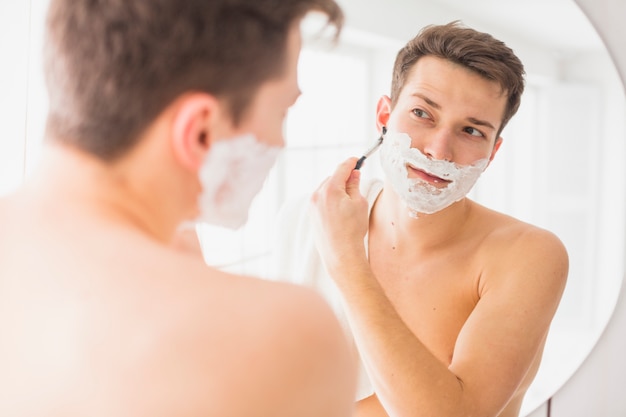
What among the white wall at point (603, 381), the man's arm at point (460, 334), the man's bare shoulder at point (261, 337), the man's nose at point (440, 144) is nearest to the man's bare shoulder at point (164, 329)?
the man's bare shoulder at point (261, 337)

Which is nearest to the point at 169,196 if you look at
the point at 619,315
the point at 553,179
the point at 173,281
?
the point at 173,281

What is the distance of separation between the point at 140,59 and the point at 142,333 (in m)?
0.17

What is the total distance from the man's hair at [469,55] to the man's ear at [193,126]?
0.48 metres

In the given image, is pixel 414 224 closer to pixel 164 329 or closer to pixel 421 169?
pixel 421 169

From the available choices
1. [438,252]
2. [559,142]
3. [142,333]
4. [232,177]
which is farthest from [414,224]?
[142,333]

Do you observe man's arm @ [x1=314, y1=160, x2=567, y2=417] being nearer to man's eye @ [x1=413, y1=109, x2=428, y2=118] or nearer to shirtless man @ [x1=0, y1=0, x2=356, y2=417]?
man's eye @ [x1=413, y1=109, x2=428, y2=118]

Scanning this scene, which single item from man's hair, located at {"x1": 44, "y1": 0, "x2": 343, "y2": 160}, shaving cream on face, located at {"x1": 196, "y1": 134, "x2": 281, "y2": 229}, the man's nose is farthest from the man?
man's hair, located at {"x1": 44, "y1": 0, "x2": 343, "y2": 160}

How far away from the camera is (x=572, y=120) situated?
1.13 m

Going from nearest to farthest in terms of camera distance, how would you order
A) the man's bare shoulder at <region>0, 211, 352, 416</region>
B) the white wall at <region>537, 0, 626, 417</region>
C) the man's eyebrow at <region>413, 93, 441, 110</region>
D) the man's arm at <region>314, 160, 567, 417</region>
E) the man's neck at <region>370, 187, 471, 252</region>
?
1. the man's bare shoulder at <region>0, 211, 352, 416</region>
2. the man's arm at <region>314, 160, 567, 417</region>
3. the man's eyebrow at <region>413, 93, 441, 110</region>
4. the man's neck at <region>370, 187, 471, 252</region>
5. the white wall at <region>537, 0, 626, 417</region>

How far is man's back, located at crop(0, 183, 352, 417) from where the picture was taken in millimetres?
426

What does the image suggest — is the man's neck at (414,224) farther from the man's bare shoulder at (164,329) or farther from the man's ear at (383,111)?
the man's bare shoulder at (164,329)

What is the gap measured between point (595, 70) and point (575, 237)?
280 mm

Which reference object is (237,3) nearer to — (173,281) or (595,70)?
(173,281)

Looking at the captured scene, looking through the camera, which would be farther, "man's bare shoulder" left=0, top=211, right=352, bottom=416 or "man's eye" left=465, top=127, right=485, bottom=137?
"man's eye" left=465, top=127, right=485, bottom=137
